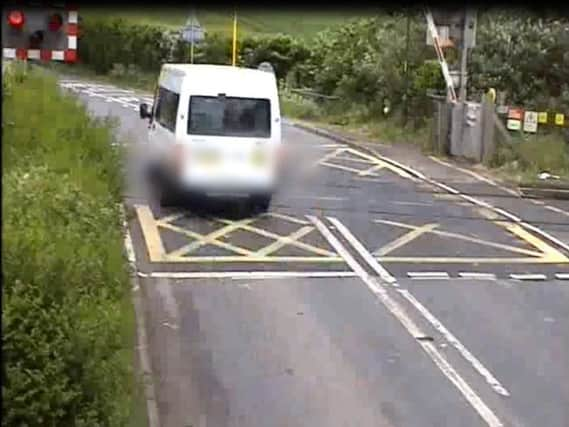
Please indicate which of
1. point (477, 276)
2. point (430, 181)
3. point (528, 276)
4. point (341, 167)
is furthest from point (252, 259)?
point (341, 167)

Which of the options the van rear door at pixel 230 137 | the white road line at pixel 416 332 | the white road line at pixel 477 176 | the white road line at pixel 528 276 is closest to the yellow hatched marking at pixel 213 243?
the van rear door at pixel 230 137

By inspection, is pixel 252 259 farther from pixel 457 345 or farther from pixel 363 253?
pixel 457 345

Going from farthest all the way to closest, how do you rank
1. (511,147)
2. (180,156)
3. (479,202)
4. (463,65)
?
(463,65)
(511,147)
(479,202)
(180,156)

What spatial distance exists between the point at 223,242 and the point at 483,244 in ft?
10.4

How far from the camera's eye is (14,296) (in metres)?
5.14

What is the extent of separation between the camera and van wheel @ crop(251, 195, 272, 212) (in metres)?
13.6

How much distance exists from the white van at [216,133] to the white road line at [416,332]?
3.44ft

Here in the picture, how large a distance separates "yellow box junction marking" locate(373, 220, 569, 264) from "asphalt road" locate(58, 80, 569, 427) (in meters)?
0.04

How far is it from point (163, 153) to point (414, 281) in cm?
303

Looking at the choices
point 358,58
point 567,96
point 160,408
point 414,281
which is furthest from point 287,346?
point 358,58

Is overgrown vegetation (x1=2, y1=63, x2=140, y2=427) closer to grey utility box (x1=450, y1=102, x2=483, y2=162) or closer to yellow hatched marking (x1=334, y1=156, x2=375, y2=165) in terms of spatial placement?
yellow hatched marking (x1=334, y1=156, x2=375, y2=165)

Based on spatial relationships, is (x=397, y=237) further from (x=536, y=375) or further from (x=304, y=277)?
(x=536, y=375)

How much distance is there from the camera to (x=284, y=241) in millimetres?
13695

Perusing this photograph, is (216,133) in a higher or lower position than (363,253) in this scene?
higher
